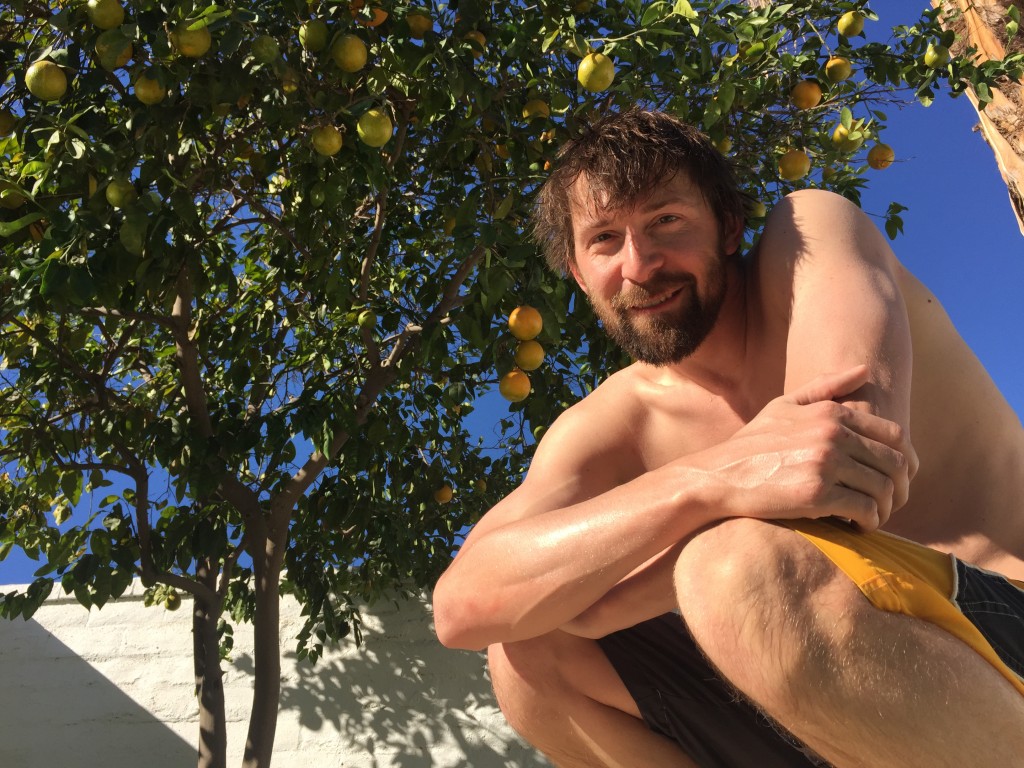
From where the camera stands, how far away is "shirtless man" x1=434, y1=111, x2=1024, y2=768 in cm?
81

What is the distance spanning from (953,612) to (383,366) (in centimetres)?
243

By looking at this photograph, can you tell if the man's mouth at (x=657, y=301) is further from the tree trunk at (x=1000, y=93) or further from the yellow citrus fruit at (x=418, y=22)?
the tree trunk at (x=1000, y=93)

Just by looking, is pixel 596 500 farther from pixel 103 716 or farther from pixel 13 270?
pixel 103 716

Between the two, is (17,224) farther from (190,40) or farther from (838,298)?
(838,298)

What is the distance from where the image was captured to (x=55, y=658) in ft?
13.7

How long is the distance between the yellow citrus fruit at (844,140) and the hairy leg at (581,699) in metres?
1.85

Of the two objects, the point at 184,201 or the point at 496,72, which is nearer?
the point at 184,201

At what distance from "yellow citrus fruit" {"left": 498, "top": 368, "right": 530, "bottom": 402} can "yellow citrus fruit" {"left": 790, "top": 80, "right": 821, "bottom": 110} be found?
117cm

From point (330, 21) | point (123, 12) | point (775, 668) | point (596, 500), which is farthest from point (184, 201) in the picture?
point (775, 668)

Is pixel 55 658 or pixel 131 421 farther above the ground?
pixel 131 421

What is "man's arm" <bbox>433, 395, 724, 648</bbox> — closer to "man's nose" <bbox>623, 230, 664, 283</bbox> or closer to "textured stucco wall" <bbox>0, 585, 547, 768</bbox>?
"man's nose" <bbox>623, 230, 664, 283</bbox>

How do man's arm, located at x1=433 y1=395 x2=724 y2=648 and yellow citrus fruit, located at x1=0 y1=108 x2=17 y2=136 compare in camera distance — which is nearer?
man's arm, located at x1=433 y1=395 x2=724 y2=648

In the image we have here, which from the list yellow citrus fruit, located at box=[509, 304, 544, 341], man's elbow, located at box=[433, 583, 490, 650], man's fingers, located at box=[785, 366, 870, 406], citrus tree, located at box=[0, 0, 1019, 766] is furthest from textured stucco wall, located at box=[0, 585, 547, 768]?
man's fingers, located at box=[785, 366, 870, 406]

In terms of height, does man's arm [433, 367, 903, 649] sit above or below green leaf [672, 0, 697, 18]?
below
